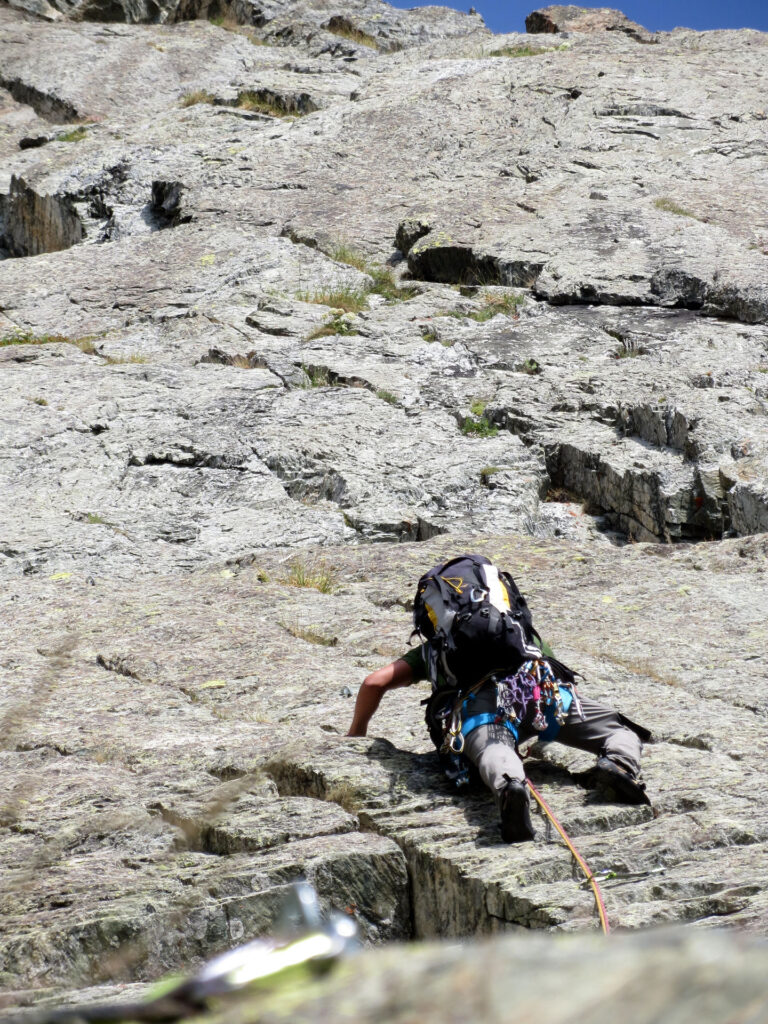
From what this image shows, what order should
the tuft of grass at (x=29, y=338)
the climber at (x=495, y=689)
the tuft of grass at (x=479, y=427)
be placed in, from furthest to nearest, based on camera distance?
the tuft of grass at (x=29, y=338), the tuft of grass at (x=479, y=427), the climber at (x=495, y=689)

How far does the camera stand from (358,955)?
41.4 inches

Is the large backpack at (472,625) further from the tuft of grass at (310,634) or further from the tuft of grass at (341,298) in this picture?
the tuft of grass at (341,298)

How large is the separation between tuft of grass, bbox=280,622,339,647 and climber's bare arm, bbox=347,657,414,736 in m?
2.13

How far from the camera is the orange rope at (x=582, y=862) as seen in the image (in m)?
3.70

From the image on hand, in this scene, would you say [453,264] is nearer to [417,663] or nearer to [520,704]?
[417,663]

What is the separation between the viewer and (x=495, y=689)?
5148mm

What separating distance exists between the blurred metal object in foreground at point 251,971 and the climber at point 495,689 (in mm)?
3882

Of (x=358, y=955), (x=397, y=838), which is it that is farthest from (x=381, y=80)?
(x=358, y=955)

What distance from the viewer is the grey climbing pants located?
4.75m

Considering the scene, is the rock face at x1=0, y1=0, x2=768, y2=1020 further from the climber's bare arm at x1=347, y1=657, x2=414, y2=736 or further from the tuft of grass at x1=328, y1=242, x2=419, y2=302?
the climber's bare arm at x1=347, y1=657, x2=414, y2=736

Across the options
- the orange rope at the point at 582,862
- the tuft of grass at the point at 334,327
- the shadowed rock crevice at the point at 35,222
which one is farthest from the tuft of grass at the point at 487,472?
the shadowed rock crevice at the point at 35,222

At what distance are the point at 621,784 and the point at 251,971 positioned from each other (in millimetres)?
4172

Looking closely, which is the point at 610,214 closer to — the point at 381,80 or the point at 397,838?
the point at 381,80

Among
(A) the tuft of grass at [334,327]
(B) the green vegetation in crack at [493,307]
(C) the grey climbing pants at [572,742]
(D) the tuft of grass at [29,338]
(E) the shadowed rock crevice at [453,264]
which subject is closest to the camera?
(C) the grey climbing pants at [572,742]
